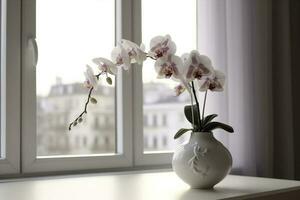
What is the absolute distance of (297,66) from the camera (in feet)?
7.95

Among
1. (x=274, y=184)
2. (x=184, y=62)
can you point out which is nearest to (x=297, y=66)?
(x=274, y=184)

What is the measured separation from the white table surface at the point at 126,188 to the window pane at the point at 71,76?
0.20 m

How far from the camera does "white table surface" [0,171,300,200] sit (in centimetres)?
145

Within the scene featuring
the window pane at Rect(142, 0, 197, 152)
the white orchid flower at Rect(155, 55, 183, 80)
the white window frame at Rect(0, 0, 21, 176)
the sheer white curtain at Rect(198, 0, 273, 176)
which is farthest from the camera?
the window pane at Rect(142, 0, 197, 152)

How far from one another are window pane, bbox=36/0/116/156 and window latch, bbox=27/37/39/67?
0.09 m

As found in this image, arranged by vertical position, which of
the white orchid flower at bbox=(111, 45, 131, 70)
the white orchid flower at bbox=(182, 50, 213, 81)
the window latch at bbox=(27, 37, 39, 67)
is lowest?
the white orchid flower at bbox=(182, 50, 213, 81)

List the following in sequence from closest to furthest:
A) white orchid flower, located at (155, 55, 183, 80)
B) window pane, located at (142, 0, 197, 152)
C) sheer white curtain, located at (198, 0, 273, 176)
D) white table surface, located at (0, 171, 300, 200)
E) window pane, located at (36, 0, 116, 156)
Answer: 1. white table surface, located at (0, 171, 300, 200)
2. white orchid flower, located at (155, 55, 183, 80)
3. window pane, located at (36, 0, 116, 156)
4. sheer white curtain, located at (198, 0, 273, 176)
5. window pane, located at (142, 0, 197, 152)

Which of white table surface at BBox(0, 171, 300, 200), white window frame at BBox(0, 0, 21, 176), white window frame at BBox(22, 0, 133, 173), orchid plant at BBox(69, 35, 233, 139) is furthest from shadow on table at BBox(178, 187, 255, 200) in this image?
white window frame at BBox(0, 0, 21, 176)

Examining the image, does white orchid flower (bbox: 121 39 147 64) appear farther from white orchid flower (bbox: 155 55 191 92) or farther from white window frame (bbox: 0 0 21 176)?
white window frame (bbox: 0 0 21 176)

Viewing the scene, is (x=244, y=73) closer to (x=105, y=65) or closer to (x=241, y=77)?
(x=241, y=77)

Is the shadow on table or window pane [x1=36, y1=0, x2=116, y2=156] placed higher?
window pane [x1=36, y1=0, x2=116, y2=156]

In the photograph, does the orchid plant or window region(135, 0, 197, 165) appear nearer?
the orchid plant

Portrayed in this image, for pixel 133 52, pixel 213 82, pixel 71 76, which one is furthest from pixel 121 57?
pixel 71 76

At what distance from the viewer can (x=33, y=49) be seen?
188 centimetres
